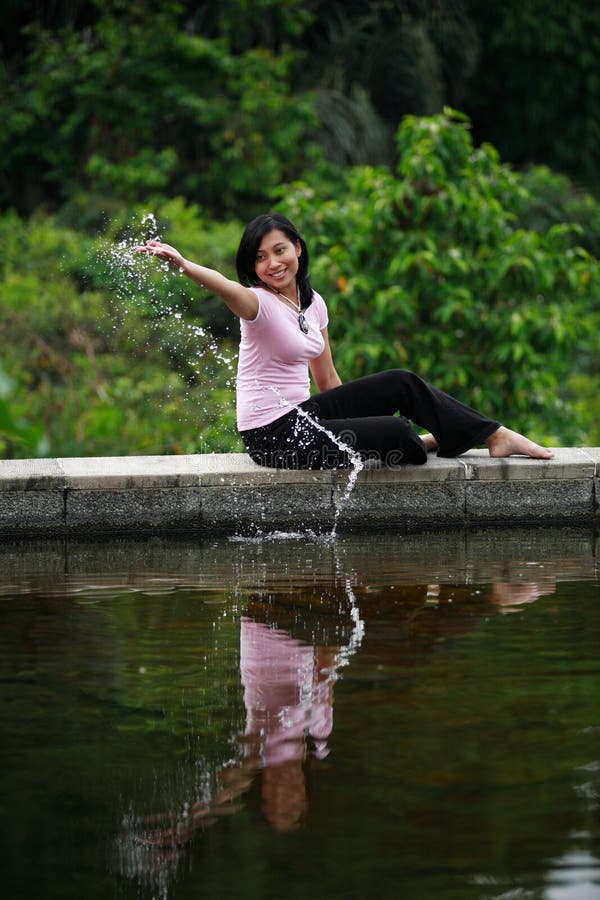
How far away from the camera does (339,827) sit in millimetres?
2736

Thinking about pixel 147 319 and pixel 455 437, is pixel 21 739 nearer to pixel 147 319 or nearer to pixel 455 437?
pixel 455 437

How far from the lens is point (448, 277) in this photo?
A: 820 cm

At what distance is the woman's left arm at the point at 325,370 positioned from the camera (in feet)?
20.1

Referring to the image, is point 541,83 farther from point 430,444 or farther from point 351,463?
point 351,463

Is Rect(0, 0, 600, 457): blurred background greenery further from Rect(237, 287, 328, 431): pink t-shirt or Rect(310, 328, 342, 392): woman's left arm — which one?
Rect(310, 328, 342, 392): woman's left arm

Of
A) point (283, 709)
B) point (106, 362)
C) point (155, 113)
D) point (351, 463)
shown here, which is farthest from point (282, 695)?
point (155, 113)

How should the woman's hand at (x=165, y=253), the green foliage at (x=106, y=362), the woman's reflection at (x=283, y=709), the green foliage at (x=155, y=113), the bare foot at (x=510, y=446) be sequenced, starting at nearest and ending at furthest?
1. the woman's reflection at (x=283, y=709)
2. the woman's hand at (x=165, y=253)
3. the bare foot at (x=510, y=446)
4. the green foliage at (x=106, y=362)
5. the green foliage at (x=155, y=113)

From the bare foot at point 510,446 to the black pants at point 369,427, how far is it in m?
0.07

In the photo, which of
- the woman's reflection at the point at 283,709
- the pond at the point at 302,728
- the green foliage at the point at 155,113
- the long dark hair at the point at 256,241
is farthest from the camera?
the green foliage at the point at 155,113

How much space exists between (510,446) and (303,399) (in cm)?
91

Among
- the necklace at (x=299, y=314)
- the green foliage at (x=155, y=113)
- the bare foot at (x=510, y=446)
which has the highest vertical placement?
the green foliage at (x=155, y=113)

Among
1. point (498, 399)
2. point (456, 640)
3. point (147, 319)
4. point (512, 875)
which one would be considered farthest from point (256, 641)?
point (147, 319)

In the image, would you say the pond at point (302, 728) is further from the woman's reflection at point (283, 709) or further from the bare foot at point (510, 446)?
the bare foot at point (510, 446)

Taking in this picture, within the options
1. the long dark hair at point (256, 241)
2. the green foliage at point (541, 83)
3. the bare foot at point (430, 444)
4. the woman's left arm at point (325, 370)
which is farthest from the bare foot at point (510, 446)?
the green foliage at point (541, 83)
